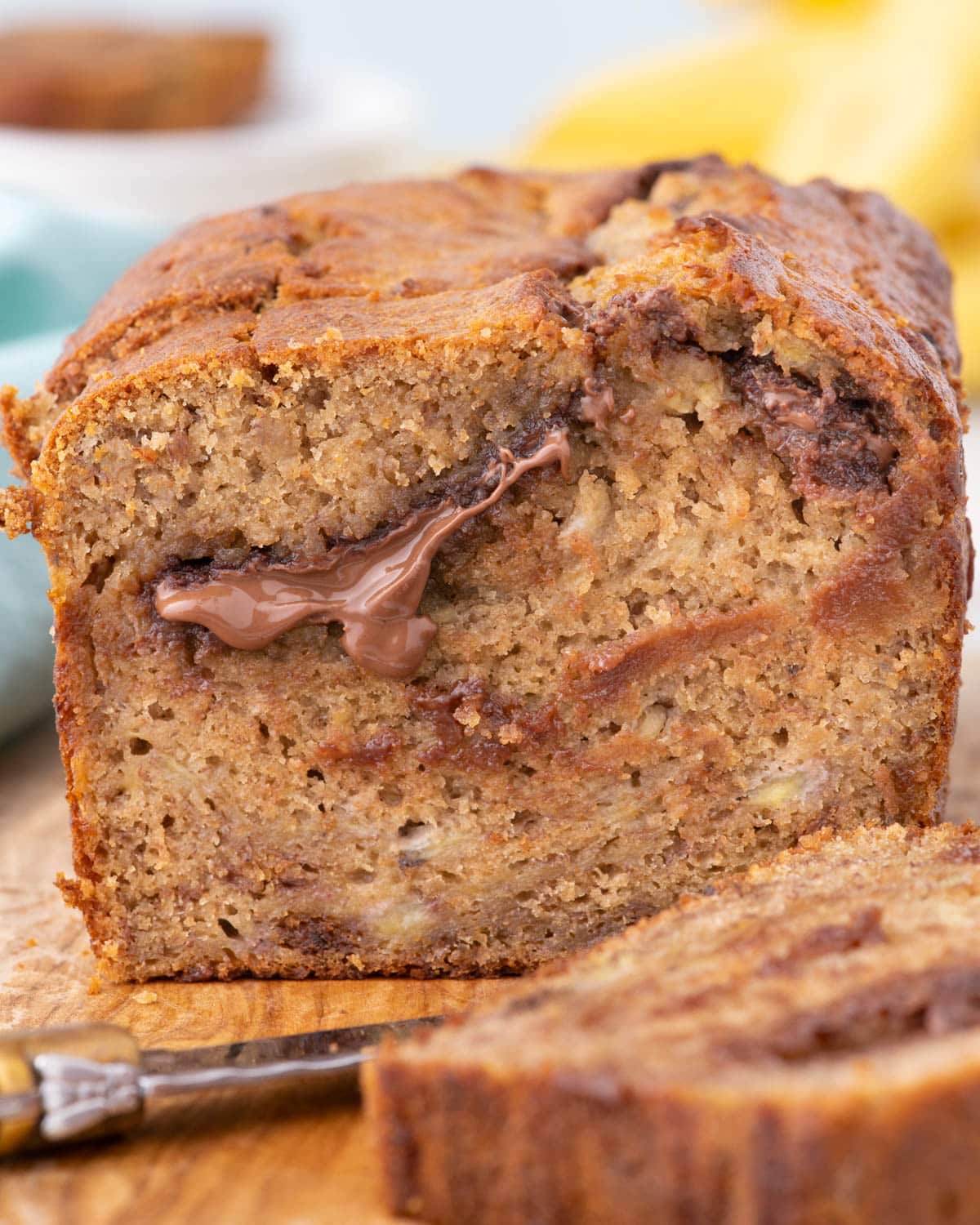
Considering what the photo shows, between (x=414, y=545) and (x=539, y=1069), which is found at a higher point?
(x=414, y=545)

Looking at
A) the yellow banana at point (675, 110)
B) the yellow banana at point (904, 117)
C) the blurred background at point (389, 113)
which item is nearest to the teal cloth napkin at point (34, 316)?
the blurred background at point (389, 113)

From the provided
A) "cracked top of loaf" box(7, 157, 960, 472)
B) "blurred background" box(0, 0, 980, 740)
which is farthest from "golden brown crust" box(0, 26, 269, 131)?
"cracked top of loaf" box(7, 157, 960, 472)

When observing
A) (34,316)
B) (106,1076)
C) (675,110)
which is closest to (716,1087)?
(106,1076)

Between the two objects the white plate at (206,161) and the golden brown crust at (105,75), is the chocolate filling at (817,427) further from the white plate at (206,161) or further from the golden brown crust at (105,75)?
the golden brown crust at (105,75)

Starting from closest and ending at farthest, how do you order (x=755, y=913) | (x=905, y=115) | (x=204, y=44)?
(x=755, y=913)
(x=905, y=115)
(x=204, y=44)

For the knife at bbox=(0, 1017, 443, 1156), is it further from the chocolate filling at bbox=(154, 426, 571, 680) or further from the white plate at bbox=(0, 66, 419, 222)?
the white plate at bbox=(0, 66, 419, 222)

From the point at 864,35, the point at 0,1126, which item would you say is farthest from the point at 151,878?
the point at 864,35

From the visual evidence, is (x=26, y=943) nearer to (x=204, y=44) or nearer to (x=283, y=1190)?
(x=283, y=1190)
